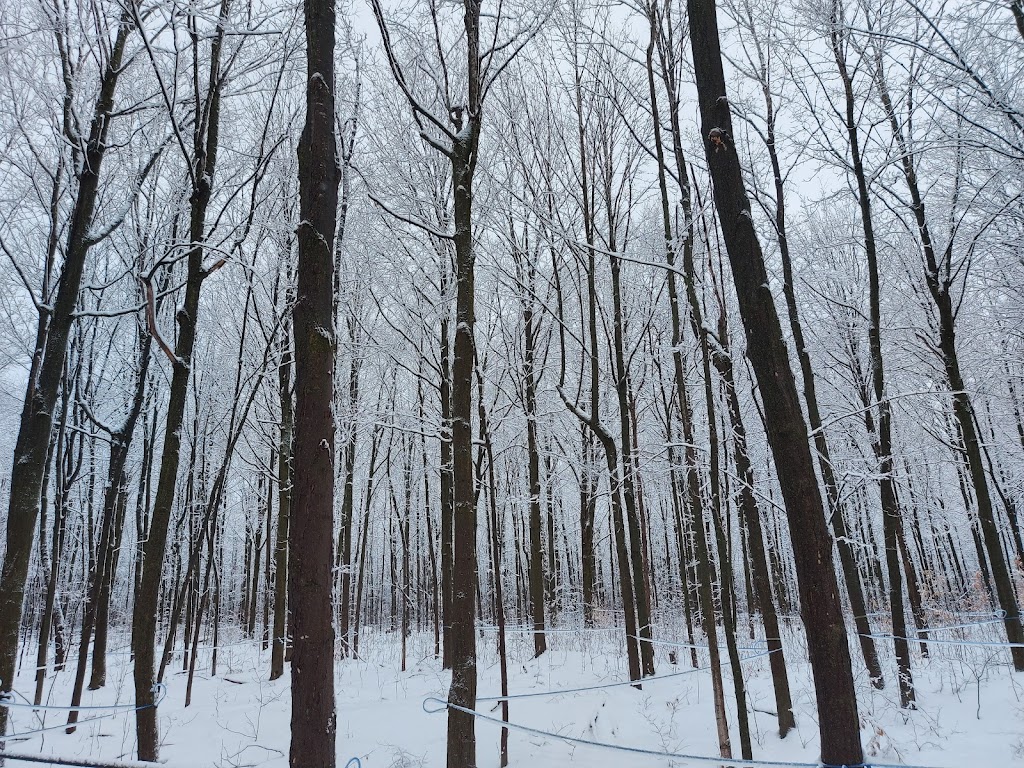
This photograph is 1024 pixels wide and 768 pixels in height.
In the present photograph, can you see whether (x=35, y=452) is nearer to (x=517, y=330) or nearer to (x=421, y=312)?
(x=421, y=312)

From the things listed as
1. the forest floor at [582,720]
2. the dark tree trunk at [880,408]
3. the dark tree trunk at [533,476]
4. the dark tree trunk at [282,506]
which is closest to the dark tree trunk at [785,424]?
the forest floor at [582,720]

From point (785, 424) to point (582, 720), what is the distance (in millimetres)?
5082

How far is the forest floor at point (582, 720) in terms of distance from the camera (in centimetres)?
525

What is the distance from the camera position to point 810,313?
1441 cm

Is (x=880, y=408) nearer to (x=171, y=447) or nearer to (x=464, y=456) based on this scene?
(x=464, y=456)

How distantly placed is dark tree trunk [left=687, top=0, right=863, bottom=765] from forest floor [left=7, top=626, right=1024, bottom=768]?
3.79 ft

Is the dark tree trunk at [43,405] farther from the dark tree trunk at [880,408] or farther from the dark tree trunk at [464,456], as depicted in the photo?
the dark tree trunk at [880,408]

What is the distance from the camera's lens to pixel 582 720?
6402 millimetres

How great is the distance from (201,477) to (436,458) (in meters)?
6.90

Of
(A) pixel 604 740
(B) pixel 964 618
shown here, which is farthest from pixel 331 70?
(B) pixel 964 618

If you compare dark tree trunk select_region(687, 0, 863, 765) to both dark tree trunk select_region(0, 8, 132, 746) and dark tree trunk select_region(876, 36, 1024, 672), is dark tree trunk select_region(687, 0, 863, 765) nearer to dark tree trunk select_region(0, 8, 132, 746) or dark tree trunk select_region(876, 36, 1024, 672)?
dark tree trunk select_region(0, 8, 132, 746)

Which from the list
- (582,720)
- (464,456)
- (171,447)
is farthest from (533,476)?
(171,447)

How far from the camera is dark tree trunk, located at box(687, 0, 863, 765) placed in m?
2.65

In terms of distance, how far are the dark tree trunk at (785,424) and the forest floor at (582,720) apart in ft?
3.79
